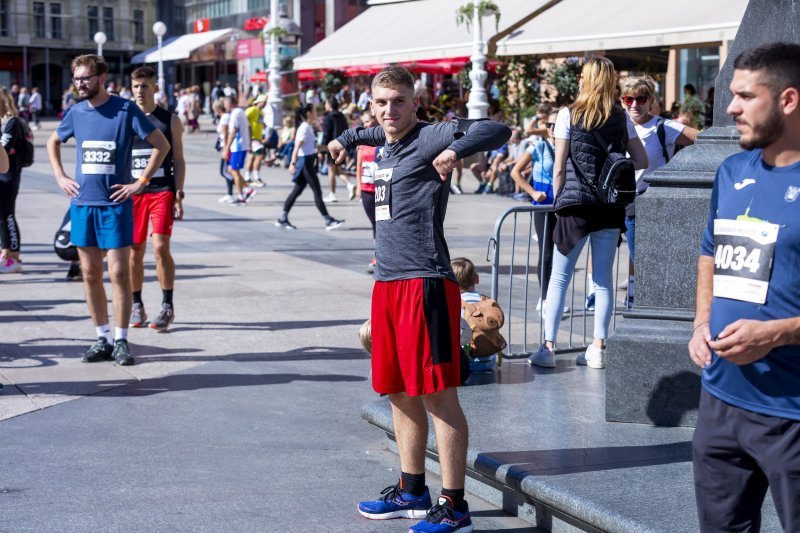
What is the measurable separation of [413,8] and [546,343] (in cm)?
2078

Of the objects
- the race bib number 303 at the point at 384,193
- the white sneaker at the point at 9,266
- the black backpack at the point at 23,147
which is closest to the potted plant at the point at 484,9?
the black backpack at the point at 23,147

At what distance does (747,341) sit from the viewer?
3.04 meters

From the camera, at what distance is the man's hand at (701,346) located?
3201 millimetres

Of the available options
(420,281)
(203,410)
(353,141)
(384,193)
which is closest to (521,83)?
(203,410)

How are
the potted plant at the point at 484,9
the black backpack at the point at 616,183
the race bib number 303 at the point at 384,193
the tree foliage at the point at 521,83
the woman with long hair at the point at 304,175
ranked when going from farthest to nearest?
the tree foliage at the point at 521,83
the potted plant at the point at 484,9
the woman with long hair at the point at 304,175
the black backpack at the point at 616,183
the race bib number 303 at the point at 384,193

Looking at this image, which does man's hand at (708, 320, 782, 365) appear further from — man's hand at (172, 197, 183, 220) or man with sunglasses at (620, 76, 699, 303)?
man's hand at (172, 197, 183, 220)

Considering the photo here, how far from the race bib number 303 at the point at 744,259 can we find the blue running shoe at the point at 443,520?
5.45ft

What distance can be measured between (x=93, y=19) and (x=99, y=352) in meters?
77.7

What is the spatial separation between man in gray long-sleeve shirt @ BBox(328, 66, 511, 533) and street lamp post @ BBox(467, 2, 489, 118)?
55.0 feet

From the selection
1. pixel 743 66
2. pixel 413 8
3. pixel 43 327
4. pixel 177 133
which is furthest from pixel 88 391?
pixel 413 8

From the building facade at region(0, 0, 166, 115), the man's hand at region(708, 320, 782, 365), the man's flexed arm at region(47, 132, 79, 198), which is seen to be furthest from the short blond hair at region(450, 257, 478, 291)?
the building facade at region(0, 0, 166, 115)

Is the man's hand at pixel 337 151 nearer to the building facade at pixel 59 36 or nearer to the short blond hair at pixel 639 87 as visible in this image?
the short blond hair at pixel 639 87

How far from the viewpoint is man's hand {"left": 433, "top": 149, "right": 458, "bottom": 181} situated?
170 inches

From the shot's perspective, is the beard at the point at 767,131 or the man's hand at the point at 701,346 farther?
the man's hand at the point at 701,346
